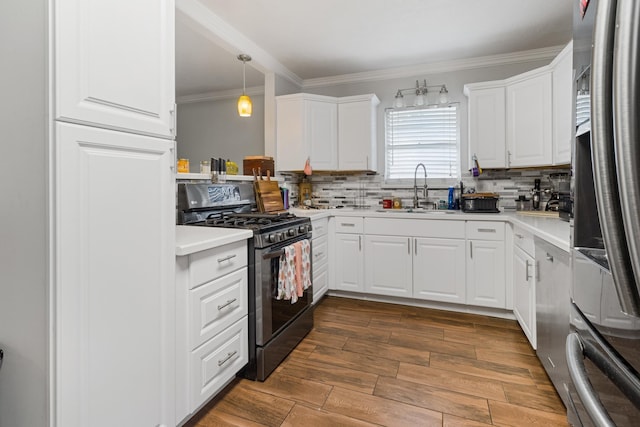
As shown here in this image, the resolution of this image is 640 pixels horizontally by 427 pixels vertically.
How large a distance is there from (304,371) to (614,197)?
196 centimetres

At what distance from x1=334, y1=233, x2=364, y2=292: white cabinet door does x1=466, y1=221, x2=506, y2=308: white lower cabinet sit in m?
1.00

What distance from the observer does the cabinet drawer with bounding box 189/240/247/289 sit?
1.54 m

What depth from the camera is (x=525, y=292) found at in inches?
91.9

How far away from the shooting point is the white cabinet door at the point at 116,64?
0.97m

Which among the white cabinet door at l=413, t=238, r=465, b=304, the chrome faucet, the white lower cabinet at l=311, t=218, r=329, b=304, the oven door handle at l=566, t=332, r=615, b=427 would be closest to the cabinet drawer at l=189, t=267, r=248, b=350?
the white lower cabinet at l=311, t=218, r=329, b=304

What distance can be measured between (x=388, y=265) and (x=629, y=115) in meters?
2.89

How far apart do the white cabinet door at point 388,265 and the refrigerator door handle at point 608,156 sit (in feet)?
8.81

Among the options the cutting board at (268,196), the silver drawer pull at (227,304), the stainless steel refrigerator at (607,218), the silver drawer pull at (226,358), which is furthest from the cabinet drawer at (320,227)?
the stainless steel refrigerator at (607,218)

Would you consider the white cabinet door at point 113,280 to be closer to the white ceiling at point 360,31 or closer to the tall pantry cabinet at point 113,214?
the tall pantry cabinet at point 113,214

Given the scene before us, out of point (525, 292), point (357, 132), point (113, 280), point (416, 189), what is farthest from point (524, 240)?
point (113, 280)

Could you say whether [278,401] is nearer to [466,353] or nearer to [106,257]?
[106,257]

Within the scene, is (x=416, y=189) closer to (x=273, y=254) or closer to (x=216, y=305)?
(x=273, y=254)

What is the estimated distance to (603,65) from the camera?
1.56 feet

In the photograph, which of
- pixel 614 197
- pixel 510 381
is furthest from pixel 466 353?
pixel 614 197
